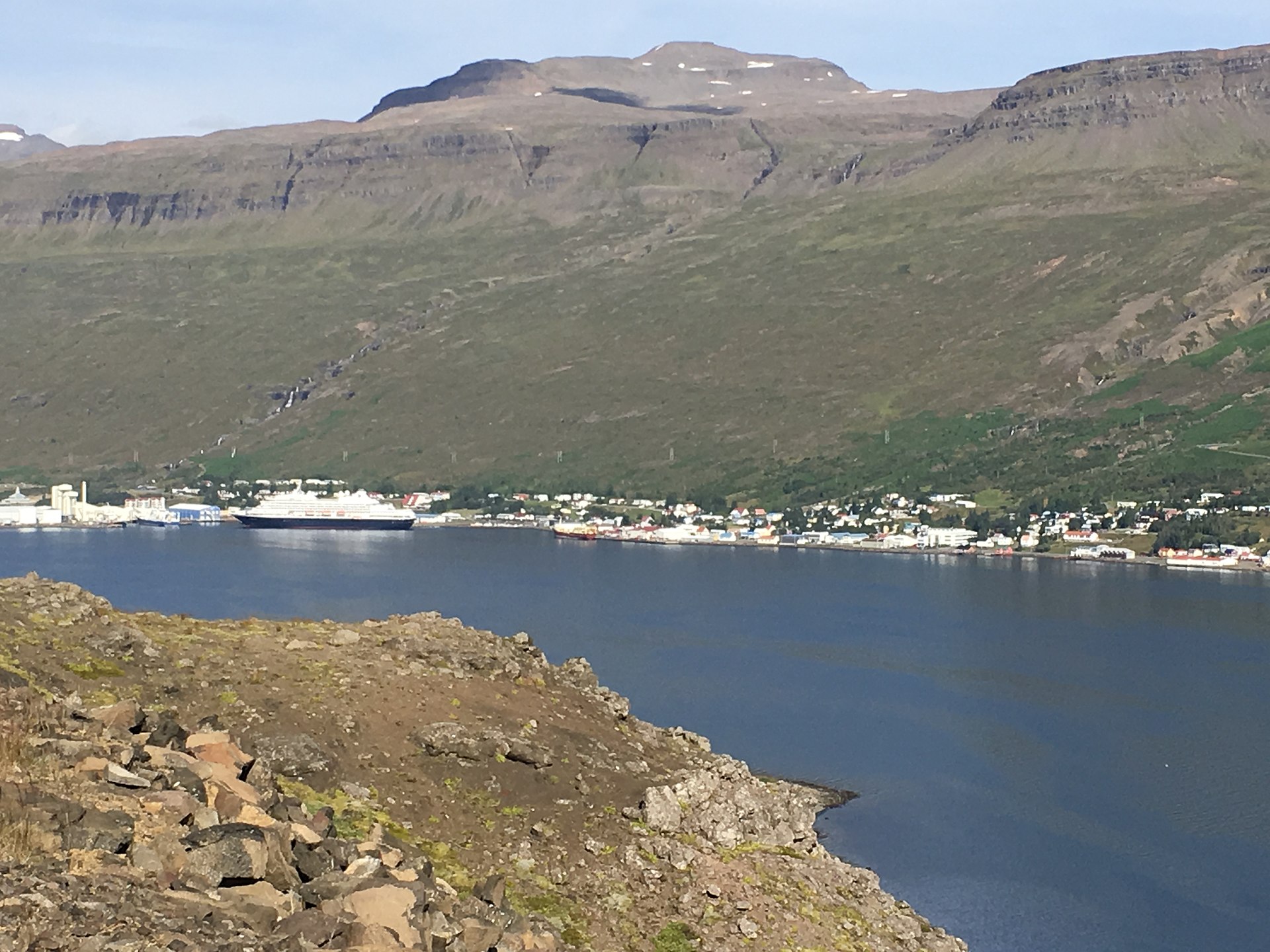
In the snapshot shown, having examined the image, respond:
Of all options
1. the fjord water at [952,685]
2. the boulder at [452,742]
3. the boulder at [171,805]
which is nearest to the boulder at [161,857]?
the boulder at [171,805]

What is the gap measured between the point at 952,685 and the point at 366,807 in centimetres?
7300

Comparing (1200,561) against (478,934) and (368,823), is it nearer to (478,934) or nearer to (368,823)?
(368,823)

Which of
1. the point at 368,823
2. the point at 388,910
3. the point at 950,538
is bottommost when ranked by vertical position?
the point at 950,538

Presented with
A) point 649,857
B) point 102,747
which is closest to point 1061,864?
point 649,857

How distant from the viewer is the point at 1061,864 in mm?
52969

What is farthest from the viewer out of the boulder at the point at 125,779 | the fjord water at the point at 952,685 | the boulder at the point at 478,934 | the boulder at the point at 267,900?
the fjord water at the point at 952,685

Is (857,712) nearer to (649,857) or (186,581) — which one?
(649,857)

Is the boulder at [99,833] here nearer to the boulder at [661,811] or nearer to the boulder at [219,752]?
the boulder at [219,752]

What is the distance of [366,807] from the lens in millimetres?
21016

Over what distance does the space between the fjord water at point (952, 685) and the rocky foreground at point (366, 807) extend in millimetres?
20912

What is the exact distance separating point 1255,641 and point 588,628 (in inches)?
1559

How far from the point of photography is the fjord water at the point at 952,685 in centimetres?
5072

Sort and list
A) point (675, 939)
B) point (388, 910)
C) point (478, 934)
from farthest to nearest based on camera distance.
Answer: point (675, 939), point (478, 934), point (388, 910)

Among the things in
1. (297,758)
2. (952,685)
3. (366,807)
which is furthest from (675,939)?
(952,685)
